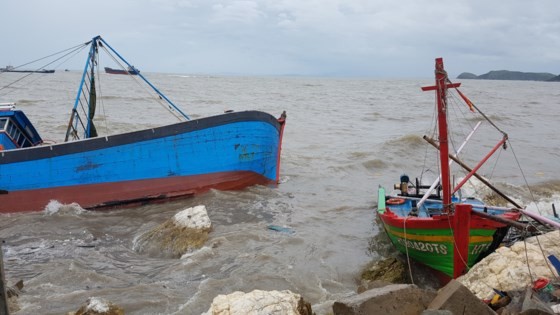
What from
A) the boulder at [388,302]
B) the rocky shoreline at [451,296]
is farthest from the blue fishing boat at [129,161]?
the boulder at [388,302]

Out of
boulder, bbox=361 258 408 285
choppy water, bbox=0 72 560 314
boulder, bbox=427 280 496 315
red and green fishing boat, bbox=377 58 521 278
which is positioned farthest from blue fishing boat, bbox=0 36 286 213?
boulder, bbox=427 280 496 315

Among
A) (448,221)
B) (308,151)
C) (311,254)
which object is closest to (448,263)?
(448,221)

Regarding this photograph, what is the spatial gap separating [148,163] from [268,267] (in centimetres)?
426

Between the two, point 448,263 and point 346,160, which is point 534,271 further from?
point 346,160

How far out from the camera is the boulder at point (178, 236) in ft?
25.7

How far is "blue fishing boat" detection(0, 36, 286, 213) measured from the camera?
9.69 m

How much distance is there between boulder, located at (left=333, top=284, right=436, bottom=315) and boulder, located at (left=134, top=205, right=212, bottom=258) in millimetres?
3959

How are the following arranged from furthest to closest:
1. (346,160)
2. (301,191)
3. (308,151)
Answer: (308,151), (346,160), (301,191)

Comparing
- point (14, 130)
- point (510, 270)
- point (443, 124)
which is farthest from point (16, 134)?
point (510, 270)

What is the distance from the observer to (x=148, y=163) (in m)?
10.3

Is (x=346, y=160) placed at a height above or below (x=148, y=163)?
below

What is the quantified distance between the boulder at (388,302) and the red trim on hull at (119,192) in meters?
6.88

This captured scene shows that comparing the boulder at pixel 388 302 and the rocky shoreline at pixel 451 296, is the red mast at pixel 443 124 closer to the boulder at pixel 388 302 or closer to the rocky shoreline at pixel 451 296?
the rocky shoreline at pixel 451 296

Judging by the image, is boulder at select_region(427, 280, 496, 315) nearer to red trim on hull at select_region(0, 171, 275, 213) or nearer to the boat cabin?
red trim on hull at select_region(0, 171, 275, 213)
